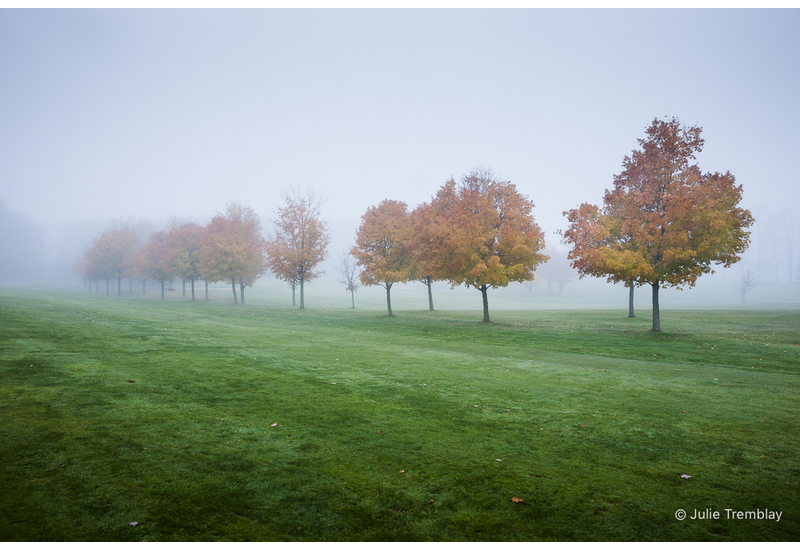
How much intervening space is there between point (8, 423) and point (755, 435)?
12585 mm

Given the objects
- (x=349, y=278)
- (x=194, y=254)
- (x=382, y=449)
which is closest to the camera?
(x=382, y=449)

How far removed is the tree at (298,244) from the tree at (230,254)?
14.3 ft

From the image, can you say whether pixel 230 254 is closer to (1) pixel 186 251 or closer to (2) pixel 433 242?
(1) pixel 186 251

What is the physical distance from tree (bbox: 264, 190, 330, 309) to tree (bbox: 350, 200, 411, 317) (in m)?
10.8

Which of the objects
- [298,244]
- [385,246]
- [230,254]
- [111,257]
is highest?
[111,257]

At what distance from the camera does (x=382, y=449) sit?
20.6ft

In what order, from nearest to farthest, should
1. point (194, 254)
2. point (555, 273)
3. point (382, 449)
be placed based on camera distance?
point (382, 449), point (194, 254), point (555, 273)

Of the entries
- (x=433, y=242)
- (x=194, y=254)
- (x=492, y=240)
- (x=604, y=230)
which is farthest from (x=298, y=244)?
(x=604, y=230)

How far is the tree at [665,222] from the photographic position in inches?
803

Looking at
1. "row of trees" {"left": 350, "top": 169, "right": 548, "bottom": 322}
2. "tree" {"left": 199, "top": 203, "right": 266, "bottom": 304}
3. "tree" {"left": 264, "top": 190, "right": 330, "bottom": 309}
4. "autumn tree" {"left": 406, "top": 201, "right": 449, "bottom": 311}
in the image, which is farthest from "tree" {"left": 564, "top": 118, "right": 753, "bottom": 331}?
"tree" {"left": 199, "top": 203, "right": 266, "bottom": 304}

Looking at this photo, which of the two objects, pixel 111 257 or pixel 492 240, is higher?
pixel 111 257

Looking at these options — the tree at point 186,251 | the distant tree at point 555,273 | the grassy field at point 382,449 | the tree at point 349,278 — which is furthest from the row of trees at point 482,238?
the distant tree at point 555,273

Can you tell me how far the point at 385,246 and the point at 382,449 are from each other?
30619mm

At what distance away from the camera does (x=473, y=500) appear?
4785 mm
